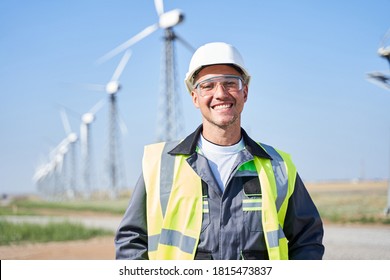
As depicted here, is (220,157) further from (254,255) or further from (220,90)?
(254,255)

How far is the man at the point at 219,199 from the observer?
2.43 m

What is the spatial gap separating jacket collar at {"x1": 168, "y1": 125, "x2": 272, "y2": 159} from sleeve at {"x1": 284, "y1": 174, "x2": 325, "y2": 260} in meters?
0.24

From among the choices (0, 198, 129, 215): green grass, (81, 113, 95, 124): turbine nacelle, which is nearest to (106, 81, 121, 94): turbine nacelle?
(81, 113, 95, 124): turbine nacelle

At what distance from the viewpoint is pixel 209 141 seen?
2.54m

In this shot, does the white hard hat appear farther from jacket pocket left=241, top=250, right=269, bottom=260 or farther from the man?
jacket pocket left=241, top=250, right=269, bottom=260

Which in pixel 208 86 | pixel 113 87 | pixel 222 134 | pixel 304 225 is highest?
pixel 113 87

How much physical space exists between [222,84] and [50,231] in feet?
30.7

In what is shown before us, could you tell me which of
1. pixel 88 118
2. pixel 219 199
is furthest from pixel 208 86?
pixel 88 118

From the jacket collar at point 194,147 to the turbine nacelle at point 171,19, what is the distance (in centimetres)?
963

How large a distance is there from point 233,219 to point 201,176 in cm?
26

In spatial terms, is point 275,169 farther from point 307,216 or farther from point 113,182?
point 113,182

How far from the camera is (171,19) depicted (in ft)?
41.1

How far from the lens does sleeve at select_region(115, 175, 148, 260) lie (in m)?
2.41
